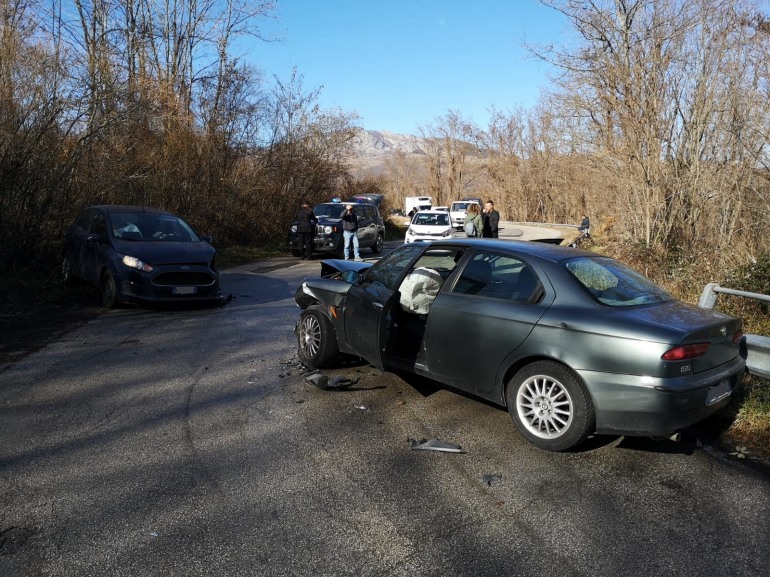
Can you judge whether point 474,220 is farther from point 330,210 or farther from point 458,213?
point 458,213

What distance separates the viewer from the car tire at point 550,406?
428 cm

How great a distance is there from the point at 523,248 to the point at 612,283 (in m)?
0.78

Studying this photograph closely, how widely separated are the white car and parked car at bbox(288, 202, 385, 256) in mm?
1444

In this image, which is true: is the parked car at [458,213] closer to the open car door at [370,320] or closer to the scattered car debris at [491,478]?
the open car door at [370,320]

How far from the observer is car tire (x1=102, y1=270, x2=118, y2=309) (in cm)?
1016

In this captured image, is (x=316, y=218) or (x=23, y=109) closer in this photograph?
(x=23, y=109)

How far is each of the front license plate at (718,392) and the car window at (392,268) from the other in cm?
266

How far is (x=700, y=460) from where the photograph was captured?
14.8 feet

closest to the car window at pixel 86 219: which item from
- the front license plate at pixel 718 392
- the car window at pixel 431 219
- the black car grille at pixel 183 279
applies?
the black car grille at pixel 183 279

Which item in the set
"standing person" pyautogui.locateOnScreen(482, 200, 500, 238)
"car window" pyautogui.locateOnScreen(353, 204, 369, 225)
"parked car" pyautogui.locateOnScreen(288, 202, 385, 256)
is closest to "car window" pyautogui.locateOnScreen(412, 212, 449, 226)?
"parked car" pyautogui.locateOnScreen(288, 202, 385, 256)

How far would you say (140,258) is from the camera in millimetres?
10000

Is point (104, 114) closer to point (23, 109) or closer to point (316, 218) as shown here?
point (23, 109)

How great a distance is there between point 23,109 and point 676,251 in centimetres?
1309

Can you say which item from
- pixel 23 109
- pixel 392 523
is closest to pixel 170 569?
pixel 392 523
